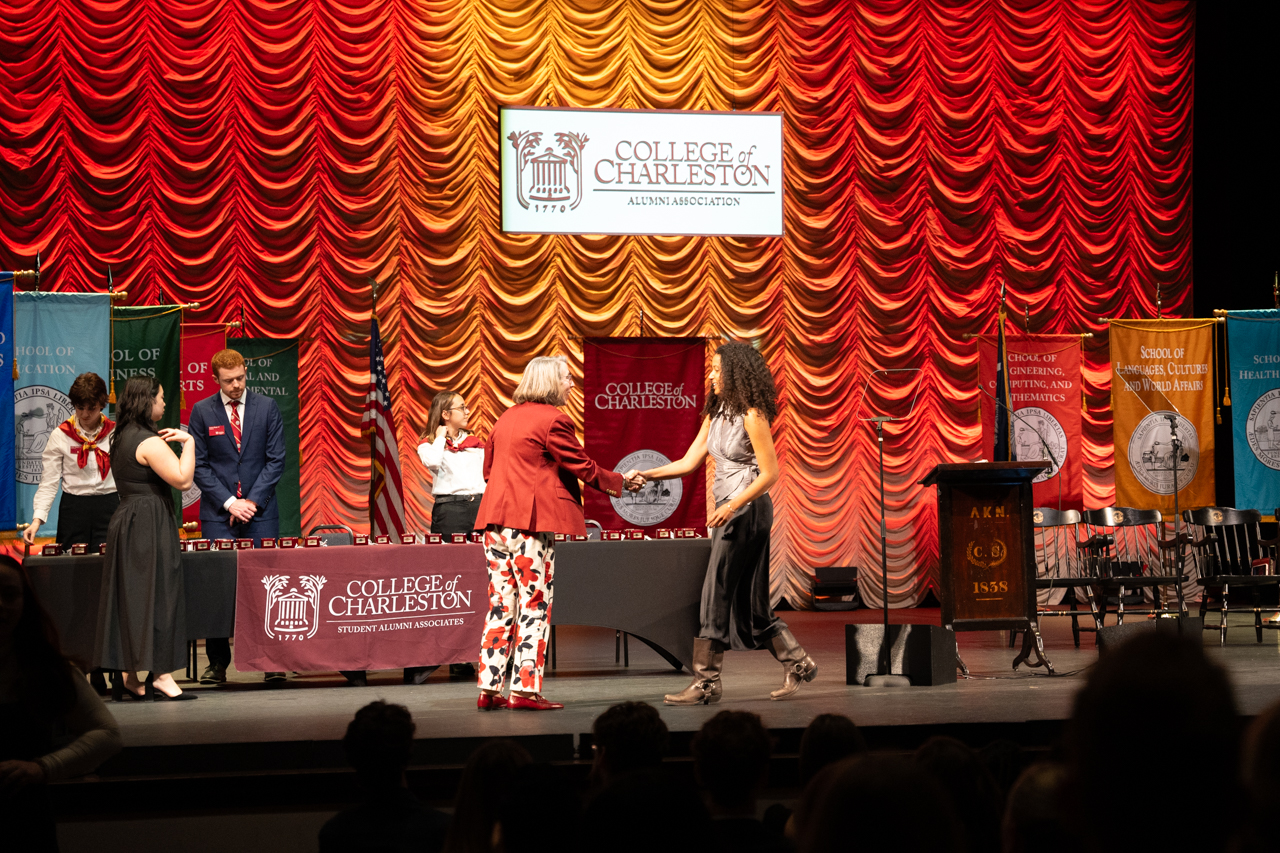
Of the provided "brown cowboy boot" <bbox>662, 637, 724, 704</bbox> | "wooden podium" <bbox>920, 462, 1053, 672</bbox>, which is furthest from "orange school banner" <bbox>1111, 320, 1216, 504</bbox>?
"brown cowboy boot" <bbox>662, 637, 724, 704</bbox>

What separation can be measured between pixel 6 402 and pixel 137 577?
1261 mm

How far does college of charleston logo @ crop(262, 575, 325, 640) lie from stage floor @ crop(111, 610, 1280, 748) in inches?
11.1

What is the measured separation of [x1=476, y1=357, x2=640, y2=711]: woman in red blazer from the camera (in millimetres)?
4801

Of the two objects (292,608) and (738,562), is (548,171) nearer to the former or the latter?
(292,608)

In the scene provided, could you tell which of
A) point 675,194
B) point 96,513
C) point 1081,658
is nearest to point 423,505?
point 675,194

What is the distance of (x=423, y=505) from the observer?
1080 centimetres

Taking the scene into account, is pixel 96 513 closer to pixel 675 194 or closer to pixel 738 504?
pixel 738 504

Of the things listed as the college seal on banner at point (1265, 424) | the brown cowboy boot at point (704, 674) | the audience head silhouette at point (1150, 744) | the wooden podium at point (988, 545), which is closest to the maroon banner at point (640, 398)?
the wooden podium at point (988, 545)

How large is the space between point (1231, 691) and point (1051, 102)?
1213 cm

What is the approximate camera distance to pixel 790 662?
506 centimetres

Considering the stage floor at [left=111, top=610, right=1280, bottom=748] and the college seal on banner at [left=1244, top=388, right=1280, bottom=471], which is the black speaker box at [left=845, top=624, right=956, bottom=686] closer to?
the stage floor at [left=111, top=610, right=1280, bottom=748]

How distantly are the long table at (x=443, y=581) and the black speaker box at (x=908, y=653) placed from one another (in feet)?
2.52

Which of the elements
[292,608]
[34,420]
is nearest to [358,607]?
[292,608]

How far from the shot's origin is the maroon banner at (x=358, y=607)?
216 inches
